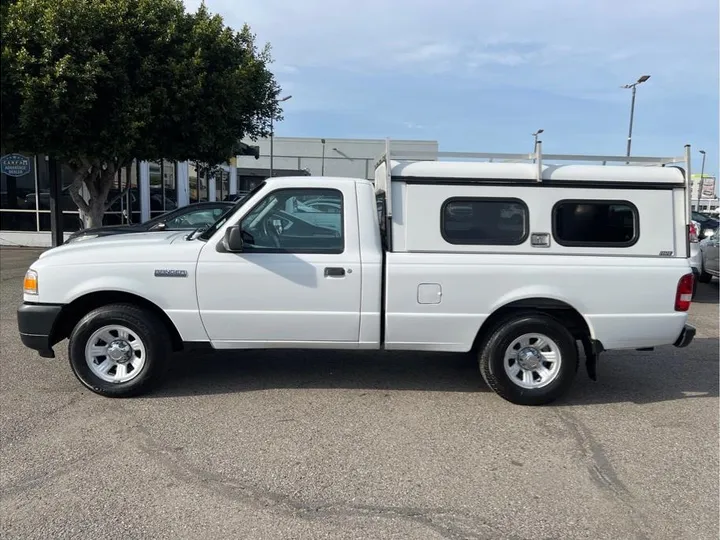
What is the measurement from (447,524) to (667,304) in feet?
8.98

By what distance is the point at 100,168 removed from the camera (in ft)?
45.5

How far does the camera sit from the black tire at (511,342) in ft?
15.5

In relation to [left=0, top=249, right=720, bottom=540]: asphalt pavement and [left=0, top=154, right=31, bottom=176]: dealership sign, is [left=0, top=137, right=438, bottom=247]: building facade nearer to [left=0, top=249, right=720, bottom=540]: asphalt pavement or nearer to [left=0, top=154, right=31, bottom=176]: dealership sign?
[left=0, top=154, right=31, bottom=176]: dealership sign

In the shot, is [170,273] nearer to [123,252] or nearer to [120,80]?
[123,252]

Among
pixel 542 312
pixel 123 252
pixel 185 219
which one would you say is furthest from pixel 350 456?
pixel 185 219

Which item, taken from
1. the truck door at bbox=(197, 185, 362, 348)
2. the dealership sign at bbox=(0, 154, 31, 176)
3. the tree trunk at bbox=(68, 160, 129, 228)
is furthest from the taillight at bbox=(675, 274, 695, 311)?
the dealership sign at bbox=(0, 154, 31, 176)

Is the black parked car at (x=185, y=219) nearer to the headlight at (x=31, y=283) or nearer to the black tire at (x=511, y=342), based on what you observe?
the headlight at (x=31, y=283)

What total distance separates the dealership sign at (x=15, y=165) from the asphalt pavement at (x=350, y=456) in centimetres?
1334

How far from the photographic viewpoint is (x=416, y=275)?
4660mm

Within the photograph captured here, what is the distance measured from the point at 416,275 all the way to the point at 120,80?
8.88m

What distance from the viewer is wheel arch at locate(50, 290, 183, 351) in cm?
483

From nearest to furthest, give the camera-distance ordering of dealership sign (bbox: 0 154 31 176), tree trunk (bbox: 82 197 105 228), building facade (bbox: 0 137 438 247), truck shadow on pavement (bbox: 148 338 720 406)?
truck shadow on pavement (bbox: 148 338 720 406) → tree trunk (bbox: 82 197 105 228) → building facade (bbox: 0 137 438 247) → dealership sign (bbox: 0 154 31 176)

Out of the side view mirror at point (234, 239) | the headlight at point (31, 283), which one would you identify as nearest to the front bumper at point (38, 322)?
the headlight at point (31, 283)

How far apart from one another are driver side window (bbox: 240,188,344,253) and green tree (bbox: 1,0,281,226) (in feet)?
24.7
